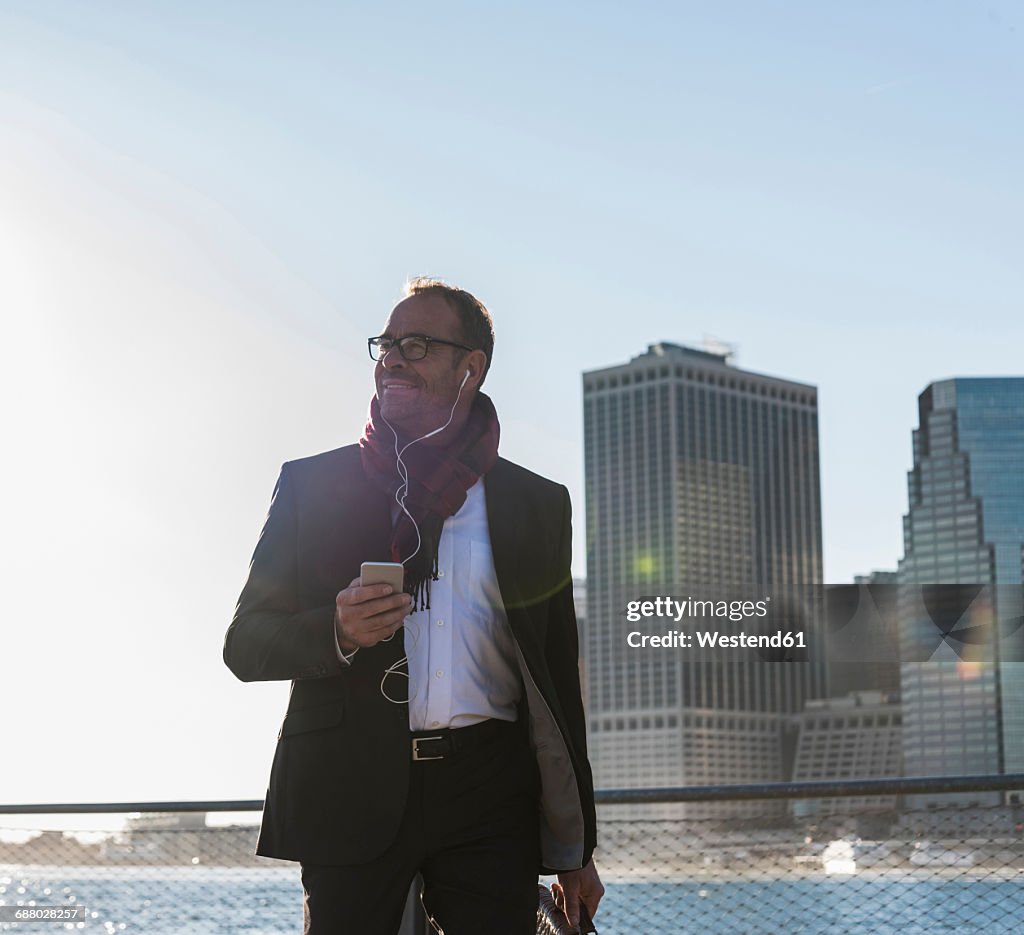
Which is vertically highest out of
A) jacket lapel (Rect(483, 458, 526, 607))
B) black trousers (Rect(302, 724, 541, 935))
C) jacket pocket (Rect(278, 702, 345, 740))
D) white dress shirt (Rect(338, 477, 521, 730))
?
jacket lapel (Rect(483, 458, 526, 607))

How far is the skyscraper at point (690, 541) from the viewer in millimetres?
140000

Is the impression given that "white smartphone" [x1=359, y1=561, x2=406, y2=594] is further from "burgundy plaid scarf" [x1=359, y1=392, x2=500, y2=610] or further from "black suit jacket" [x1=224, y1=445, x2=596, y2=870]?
"burgundy plaid scarf" [x1=359, y1=392, x2=500, y2=610]

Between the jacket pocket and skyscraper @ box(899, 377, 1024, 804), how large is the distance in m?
142

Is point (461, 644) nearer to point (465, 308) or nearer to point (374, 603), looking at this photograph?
point (374, 603)

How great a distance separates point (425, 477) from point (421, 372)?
0.20 m

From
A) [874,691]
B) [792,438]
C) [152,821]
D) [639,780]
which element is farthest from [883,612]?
[152,821]

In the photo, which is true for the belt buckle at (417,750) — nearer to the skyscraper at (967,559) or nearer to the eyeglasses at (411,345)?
the eyeglasses at (411,345)

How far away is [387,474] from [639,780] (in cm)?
14140

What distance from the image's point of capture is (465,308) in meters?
2.87

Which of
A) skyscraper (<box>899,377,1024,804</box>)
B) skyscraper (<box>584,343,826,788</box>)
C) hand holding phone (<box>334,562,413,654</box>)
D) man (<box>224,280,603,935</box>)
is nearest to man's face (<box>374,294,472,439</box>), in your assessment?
man (<box>224,280,603,935</box>)

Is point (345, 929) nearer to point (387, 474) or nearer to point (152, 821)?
point (387, 474)

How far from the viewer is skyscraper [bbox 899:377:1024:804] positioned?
472 feet

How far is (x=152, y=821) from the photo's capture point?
587cm

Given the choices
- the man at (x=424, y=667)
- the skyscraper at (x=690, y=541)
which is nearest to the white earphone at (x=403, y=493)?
the man at (x=424, y=667)
